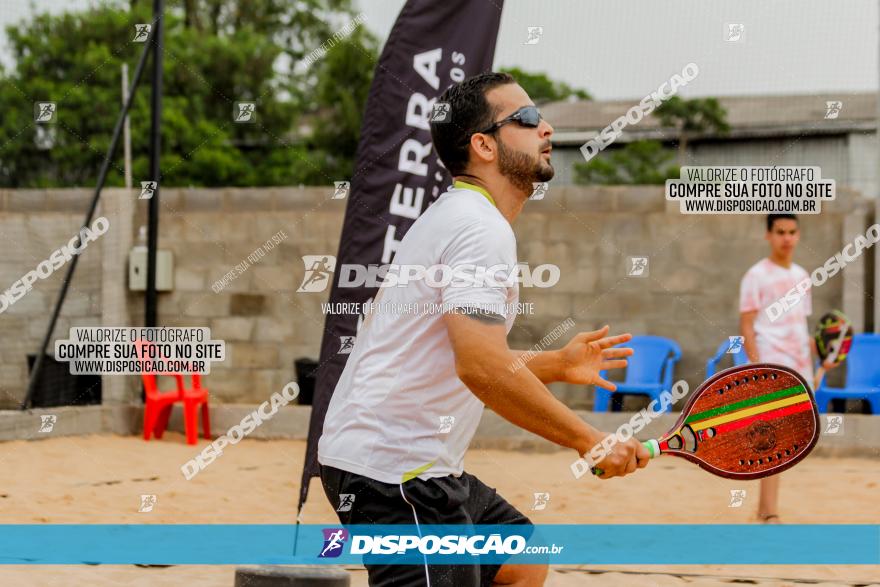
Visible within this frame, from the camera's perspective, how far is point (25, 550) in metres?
5.31

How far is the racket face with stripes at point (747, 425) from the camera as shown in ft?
9.86

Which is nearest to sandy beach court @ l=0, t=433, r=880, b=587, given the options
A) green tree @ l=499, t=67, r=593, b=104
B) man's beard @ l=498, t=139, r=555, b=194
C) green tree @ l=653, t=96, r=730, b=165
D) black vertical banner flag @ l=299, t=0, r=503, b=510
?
black vertical banner flag @ l=299, t=0, r=503, b=510

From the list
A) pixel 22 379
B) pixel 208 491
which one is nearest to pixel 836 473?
pixel 208 491

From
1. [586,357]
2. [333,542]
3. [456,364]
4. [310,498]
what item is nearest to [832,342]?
[310,498]

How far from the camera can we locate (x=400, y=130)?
5051 mm

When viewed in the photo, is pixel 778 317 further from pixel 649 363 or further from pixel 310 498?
pixel 649 363

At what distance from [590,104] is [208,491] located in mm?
6882

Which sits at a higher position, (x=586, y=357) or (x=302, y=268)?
(x=302, y=268)

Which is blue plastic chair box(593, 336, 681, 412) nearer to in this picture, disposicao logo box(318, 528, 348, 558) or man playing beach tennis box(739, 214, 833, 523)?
man playing beach tennis box(739, 214, 833, 523)

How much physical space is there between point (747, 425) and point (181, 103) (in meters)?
Answer: 22.5

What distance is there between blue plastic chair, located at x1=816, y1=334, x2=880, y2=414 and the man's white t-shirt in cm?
656

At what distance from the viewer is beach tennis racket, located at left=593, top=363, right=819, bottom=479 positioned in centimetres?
301

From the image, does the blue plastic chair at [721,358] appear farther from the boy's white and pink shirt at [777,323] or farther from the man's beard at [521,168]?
the man's beard at [521,168]

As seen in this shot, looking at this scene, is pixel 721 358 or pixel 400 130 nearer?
pixel 400 130
